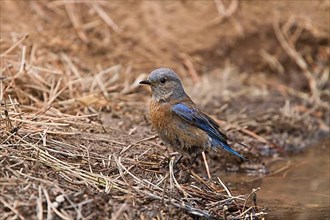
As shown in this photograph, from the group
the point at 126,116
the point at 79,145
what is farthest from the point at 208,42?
the point at 79,145

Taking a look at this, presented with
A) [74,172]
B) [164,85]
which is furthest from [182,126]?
[74,172]

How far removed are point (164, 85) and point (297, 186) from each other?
1744 millimetres

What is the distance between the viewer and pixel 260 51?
35.1 ft

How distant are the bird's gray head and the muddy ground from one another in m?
0.49

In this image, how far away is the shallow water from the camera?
6422mm

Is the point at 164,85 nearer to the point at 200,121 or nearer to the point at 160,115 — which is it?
the point at 160,115

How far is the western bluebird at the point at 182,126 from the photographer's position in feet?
20.7

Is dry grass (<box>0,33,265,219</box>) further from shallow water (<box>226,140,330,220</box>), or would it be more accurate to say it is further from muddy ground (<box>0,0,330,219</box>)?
shallow water (<box>226,140,330,220</box>)

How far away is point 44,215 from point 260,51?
635 centimetres

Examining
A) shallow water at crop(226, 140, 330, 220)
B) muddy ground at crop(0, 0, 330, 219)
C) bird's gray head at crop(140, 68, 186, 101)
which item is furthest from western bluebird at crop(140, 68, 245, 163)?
shallow water at crop(226, 140, 330, 220)

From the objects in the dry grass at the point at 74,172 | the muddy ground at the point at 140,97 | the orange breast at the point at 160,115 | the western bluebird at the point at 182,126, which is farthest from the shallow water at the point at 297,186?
the orange breast at the point at 160,115

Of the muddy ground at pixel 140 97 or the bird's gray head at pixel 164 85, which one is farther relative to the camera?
the bird's gray head at pixel 164 85

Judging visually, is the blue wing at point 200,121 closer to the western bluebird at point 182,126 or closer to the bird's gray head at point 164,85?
the western bluebird at point 182,126

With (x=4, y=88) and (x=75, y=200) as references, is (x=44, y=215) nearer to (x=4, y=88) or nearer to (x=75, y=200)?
(x=75, y=200)
